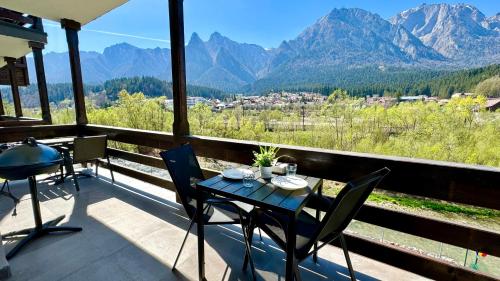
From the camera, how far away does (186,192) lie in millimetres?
2041

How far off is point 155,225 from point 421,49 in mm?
72763

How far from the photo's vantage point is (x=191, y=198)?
211 centimetres

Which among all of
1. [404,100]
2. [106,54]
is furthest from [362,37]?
[106,54]

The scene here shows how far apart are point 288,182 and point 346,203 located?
0.44 m

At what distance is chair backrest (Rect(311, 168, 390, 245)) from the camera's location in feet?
3.98

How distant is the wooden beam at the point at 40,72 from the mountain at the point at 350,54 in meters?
14.8

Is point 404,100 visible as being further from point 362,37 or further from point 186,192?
point 362,37

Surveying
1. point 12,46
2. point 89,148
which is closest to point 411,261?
point 89,148

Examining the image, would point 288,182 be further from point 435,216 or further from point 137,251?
point 435,216

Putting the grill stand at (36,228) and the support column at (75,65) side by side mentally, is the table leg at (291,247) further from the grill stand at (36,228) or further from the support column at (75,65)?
the support column at (75,65)

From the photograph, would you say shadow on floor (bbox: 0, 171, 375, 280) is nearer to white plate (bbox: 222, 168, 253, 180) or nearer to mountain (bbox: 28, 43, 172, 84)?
white plate (bbox: 222, 168, 253, 180)

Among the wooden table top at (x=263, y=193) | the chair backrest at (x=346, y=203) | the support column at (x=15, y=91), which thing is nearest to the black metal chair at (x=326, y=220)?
the chair backrest at (x=346, y=203)

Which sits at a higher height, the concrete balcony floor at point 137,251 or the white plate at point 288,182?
the white plate at point 288,182

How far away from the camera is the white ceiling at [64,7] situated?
3453 millimetres
